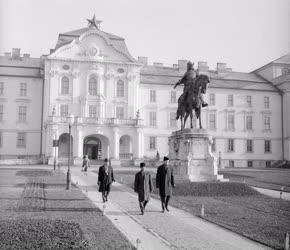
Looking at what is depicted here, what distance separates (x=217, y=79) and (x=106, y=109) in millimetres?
17881

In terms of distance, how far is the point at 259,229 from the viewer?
1117 centimetres

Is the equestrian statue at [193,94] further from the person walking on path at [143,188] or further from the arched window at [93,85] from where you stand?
Answer: the arched window at [93,85]

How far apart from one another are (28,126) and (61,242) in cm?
4819

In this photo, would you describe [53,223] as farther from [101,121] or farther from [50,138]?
[101,121]

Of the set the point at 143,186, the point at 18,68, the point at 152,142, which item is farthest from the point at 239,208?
the point at 18,68

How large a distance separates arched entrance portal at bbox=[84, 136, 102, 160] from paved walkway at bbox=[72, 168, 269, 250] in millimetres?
40428

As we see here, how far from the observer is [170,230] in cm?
1095

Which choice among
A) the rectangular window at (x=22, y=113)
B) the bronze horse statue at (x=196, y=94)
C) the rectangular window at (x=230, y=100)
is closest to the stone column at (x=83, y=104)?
the rectangular window at (x=22, y=113)

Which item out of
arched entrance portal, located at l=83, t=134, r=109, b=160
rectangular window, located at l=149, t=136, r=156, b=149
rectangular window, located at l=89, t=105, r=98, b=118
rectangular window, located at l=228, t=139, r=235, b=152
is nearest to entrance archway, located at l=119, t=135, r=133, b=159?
arched entrance portal, located at l=83, t=134, r=109, b=160

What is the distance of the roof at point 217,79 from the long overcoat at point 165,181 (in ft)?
140

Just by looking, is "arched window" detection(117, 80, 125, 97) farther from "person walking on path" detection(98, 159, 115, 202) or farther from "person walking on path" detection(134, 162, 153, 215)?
"person walking on path" detection(134, 162, 153, 215)

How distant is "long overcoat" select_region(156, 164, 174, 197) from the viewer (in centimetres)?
1443

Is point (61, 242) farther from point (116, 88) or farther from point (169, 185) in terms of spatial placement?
point (116, 88)

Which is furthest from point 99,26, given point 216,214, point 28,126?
point 216,214
